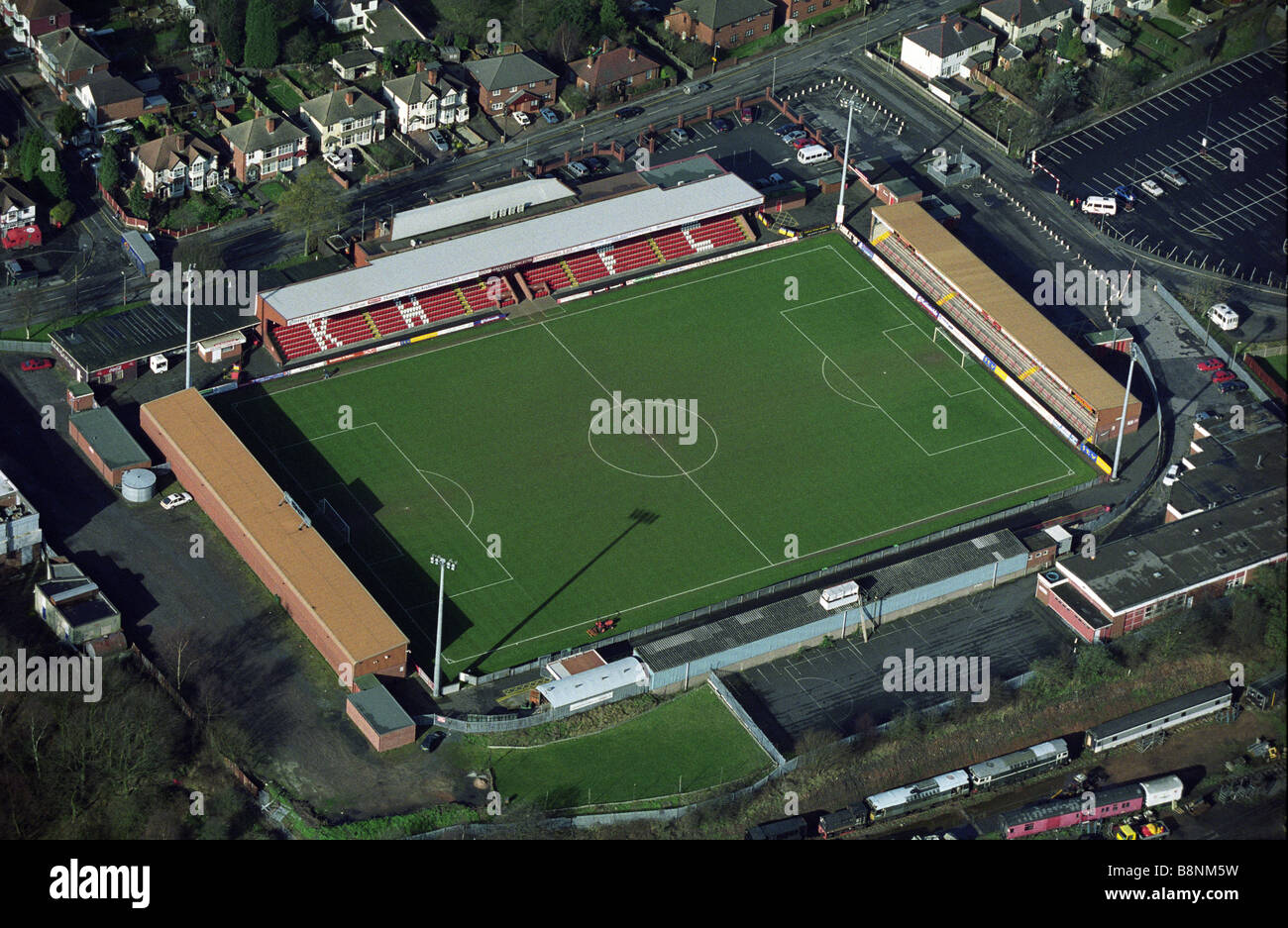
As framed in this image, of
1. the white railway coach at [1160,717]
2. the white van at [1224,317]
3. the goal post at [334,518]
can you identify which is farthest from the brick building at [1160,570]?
the goal post at [334,518]

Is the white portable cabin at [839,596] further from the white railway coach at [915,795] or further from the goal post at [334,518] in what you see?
the goal post at [334,518]

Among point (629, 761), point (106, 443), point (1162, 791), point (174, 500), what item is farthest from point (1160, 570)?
point (106, 443)

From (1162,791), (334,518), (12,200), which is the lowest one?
(334,518)

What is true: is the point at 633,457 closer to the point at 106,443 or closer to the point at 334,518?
the point at 334,518

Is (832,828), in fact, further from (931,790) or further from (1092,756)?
(1092,756)

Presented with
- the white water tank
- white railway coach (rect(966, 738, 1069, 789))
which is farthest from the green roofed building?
white railway coach (rect(966, 738, 1069, 789))

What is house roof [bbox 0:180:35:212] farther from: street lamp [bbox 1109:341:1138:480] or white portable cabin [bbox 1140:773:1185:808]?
white portable cabin [bbox 1140:773:1185:808]
